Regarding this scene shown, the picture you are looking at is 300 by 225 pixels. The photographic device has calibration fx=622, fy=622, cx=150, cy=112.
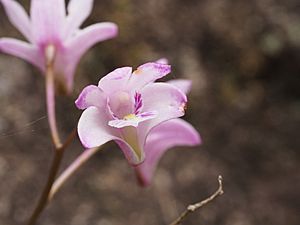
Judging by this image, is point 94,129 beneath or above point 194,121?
above

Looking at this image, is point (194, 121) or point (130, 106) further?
point (194, 121)

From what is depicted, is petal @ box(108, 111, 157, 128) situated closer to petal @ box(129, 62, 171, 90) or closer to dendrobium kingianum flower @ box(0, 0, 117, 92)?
petal @ box(129, 62, 171, 90)

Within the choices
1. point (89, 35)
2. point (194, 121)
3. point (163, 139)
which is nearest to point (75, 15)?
point (89, 35)

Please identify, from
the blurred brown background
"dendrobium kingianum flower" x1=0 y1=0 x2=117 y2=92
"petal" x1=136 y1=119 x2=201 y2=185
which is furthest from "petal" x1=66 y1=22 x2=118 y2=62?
the blurred brown background

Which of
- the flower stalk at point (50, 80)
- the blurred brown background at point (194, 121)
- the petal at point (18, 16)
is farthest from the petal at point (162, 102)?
the blurred brown background at point (194, 121)

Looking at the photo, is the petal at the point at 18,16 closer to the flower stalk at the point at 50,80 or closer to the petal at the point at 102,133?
the flower stalk at the point at 50,80

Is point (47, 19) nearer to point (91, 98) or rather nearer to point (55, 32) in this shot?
point (55, 32)
